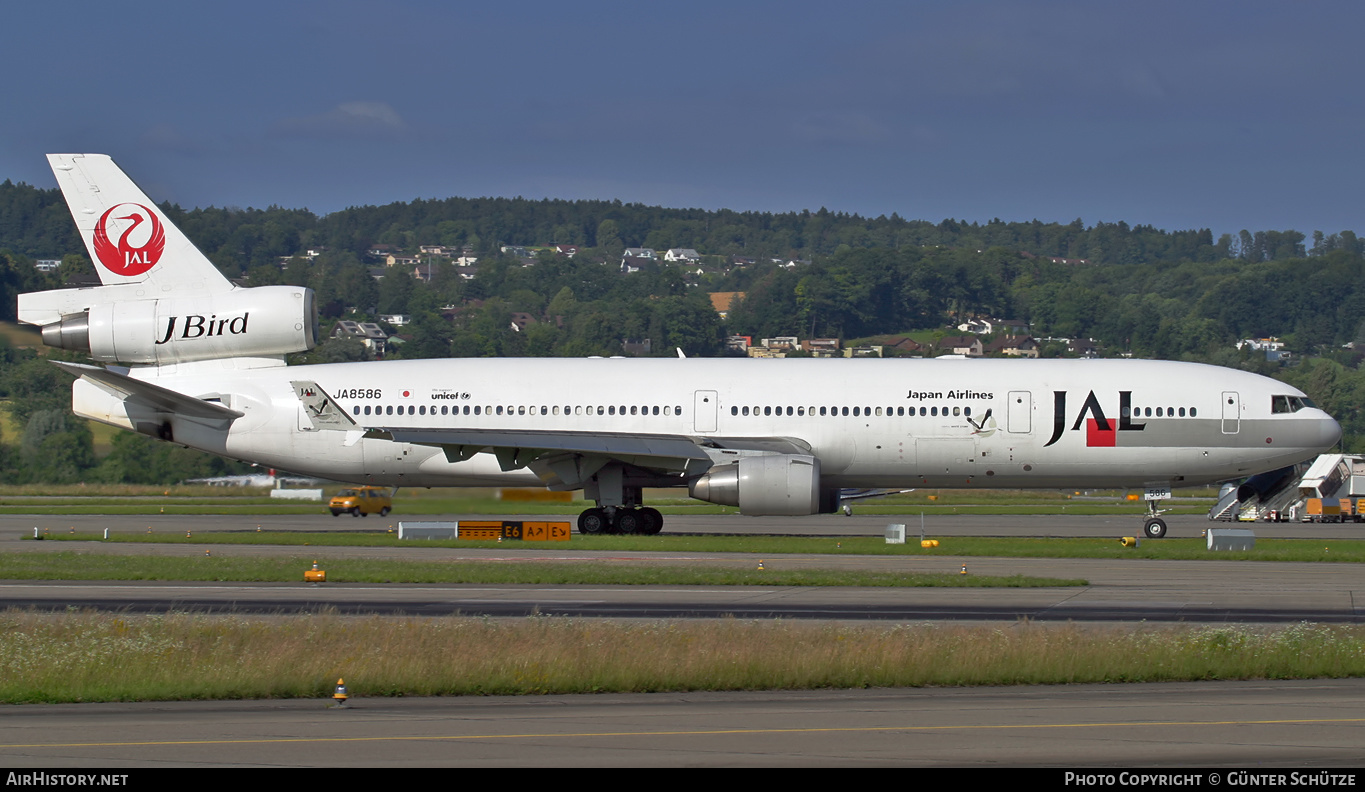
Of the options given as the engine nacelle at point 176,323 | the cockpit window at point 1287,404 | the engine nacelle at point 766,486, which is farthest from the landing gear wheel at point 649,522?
the cockpit window at point 1287,404

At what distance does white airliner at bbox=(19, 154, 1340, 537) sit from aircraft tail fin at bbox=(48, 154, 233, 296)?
4 centimetres

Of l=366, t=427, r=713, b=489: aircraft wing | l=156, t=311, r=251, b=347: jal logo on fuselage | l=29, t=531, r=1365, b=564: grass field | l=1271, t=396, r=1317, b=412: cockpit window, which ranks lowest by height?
l=29, t=531, r=1365, b=564: grass field

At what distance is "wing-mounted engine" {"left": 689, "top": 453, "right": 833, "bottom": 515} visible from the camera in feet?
105

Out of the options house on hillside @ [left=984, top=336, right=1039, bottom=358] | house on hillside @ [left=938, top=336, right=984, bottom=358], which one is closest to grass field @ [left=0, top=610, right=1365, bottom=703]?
house on hillside @ [left=938, top=336, right=984, bottom=358]

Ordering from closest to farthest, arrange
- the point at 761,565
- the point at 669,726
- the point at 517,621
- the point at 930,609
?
the point at 669,726 < the point at 517,621 < the point at 930,609 < the point at 761,565

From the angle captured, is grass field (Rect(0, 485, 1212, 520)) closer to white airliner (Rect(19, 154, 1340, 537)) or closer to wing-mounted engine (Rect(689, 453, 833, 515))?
white airliner (Rect(19, 154, 1340, 537))

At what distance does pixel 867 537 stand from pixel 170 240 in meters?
20.2

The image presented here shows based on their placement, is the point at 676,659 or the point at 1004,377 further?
the point at 1004,377

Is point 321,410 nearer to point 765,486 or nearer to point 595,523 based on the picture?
point 595,523

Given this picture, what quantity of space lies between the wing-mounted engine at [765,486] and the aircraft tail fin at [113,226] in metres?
15.4

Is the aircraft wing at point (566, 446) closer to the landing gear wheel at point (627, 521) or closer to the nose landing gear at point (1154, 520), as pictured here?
the landing gear wheel at point (627, 521)

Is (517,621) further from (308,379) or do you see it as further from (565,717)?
(308,379)

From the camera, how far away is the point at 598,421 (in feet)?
114

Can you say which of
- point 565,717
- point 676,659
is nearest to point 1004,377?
point 676,659
